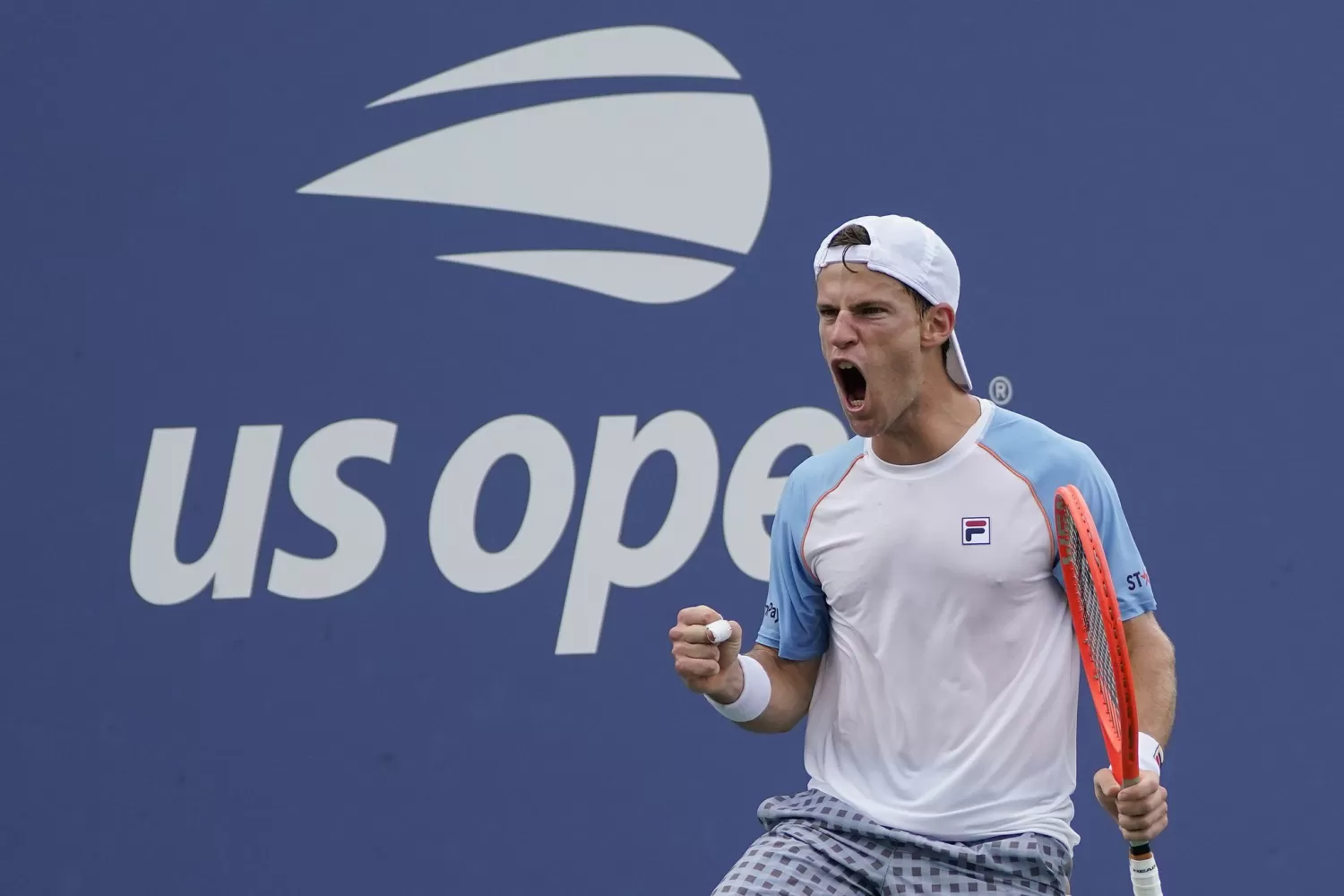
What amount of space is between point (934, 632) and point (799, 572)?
299 mm

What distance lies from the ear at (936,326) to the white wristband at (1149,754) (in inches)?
28.9

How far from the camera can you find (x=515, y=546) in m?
4.06

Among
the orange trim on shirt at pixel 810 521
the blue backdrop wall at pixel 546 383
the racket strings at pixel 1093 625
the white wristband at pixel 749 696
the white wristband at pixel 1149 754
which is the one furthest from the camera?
the blue backdrop wall at pixel 546 383

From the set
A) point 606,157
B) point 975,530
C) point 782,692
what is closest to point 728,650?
point 782,692

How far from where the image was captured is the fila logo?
9.36 ft

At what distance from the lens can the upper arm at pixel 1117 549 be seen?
9.29 ft

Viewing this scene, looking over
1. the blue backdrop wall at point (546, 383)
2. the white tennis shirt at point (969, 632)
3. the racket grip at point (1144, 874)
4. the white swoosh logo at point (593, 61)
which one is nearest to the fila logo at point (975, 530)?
the white tennis shirt at point (969, 632)

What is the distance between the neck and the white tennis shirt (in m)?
0.02

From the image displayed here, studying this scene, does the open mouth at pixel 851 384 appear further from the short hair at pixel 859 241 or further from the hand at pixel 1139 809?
the hand at pixel 1139 809

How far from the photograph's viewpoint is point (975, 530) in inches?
112

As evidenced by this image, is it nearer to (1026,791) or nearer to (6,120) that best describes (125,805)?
(6,120)

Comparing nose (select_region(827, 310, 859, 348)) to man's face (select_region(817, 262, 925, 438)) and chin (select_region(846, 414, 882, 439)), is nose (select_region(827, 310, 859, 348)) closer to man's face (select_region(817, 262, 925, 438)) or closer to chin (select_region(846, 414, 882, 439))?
man's face (select_region(817, 262, 925, 438))

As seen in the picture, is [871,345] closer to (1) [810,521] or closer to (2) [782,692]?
(1) [810,521]

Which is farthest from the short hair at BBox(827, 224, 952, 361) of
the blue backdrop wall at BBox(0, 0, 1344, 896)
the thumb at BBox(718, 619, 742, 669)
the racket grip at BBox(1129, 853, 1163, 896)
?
the blue backdrop wall at BBox(0, 0, 1344, 896)
